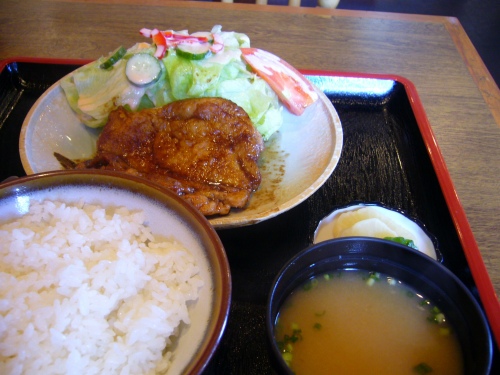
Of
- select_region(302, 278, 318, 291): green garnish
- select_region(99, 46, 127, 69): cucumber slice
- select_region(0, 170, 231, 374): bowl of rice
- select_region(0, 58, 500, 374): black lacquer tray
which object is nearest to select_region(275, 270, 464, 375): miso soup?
select_region(302, 278, 318, 291): green garnish

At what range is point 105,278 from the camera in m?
1.39

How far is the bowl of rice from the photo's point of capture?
1.25 metres

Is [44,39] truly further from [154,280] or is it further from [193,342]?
[193,342]

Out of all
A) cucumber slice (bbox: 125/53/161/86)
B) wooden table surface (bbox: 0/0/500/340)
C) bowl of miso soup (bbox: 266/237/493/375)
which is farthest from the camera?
wooden table surface (bbox: 0/0/500/340)

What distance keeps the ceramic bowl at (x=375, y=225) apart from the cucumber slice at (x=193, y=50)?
123 centimetres

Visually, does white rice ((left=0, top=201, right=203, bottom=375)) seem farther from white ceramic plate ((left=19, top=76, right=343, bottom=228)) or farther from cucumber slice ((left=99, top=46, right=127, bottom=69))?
cucumber slice ((left=99, top=46, right=127, bottom=69))

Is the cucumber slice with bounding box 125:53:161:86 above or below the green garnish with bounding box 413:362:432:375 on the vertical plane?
above

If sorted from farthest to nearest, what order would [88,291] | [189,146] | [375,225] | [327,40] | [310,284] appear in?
1. [327,40]
2. [189,146]
3. [375,225]
4. [310,284]
5. [88,291]

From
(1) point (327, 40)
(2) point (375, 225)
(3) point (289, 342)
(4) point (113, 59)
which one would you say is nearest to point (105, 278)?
(3) point (289, 342)

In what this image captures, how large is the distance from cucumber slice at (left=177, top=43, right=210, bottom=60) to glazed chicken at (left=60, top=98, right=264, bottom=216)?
0.33 m

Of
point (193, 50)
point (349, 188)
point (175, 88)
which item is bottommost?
point (349, 188)

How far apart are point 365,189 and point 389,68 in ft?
5.23

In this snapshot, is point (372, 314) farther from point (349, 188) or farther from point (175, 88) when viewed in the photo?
point (175, 88)

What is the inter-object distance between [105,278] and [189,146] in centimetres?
99
